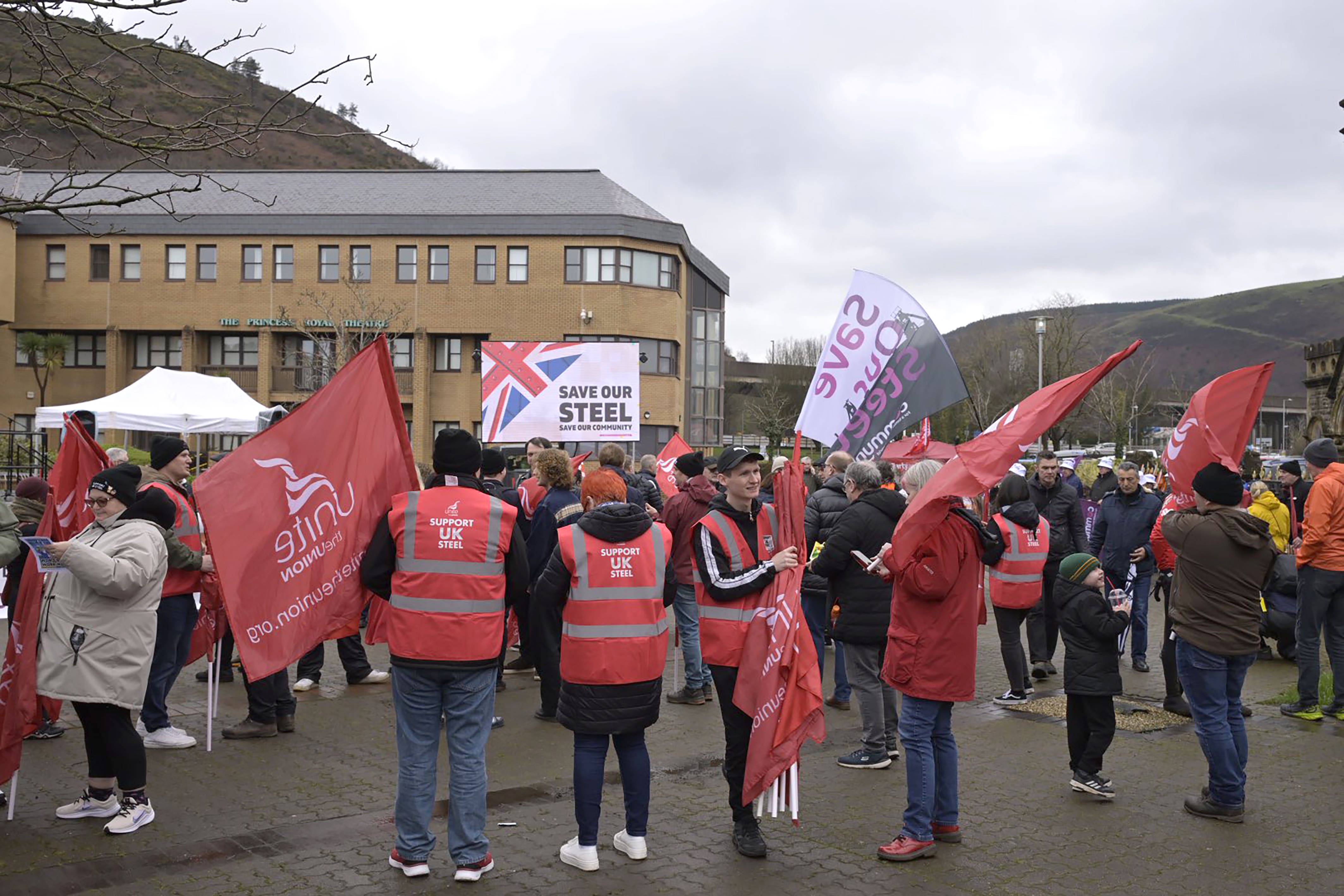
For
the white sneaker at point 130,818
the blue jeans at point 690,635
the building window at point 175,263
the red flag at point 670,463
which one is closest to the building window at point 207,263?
the building window at point 175,263

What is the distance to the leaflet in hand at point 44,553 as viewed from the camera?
5.61m

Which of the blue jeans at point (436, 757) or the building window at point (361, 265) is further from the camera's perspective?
the building window at point (361, 265)

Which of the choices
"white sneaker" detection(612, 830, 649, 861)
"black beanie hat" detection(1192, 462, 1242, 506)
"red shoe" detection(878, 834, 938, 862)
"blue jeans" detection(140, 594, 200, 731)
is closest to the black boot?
"white sneaker" detection(612, 830, 649, 861)

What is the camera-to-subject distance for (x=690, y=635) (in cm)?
979

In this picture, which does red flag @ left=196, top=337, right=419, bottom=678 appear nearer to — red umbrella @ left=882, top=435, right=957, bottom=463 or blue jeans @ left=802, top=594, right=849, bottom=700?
blue jeans @ left=802, top=594, right=849, bottom=700

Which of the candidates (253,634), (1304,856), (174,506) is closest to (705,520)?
(253,634)

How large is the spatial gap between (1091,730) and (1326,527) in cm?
316

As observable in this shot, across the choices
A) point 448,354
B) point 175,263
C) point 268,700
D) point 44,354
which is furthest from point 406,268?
point 268,700

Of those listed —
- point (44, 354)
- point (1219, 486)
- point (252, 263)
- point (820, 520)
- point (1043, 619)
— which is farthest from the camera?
point (252, 263)

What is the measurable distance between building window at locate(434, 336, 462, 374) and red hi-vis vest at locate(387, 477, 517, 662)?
43641 mm

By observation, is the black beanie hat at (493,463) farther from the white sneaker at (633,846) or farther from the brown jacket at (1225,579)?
the brown jacket at (1225,579)

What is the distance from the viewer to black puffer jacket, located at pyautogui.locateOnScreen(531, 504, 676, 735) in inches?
217

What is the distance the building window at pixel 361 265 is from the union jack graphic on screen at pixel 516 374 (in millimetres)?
34666

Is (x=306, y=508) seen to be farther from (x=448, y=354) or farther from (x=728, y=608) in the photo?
(x=448, y=354)
